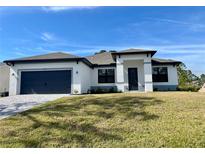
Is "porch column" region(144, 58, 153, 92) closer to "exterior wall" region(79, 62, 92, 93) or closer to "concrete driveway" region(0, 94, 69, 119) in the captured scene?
"exterior wall" region(79, 62, 92, 93)

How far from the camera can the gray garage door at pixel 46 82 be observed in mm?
17812

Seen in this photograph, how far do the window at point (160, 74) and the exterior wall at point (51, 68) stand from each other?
7971mm

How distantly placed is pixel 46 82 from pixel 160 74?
11.7m

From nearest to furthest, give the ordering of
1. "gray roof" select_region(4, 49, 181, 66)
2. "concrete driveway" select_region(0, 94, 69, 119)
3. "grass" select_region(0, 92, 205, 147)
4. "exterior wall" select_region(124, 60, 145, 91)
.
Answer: "grass" select_region(0, 92, 205, 147)
"concrete driveway" select_region(0, 94, 69, 119)
"gray roof" select_region(4, 49, 181, 66)
"exterior wall" select_region(124, 60, 145, 91)

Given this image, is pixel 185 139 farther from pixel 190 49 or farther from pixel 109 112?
pixel 190 49

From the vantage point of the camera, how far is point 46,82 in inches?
709

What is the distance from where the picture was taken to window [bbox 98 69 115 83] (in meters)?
21.7

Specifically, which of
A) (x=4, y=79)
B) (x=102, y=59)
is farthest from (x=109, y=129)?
(x=4, y=79)

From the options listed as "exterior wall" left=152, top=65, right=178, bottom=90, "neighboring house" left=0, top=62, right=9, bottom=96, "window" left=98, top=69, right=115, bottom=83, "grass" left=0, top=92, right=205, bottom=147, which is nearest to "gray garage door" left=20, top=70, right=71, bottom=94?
"neighboring house" left=0, top=62, right=9, bottom=96

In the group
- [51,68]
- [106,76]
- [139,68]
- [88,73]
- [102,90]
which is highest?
[139,68]

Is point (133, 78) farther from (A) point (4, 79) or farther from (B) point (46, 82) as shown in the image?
(A) point (4, 79)

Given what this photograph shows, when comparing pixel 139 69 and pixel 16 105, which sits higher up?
pixel 139 69
